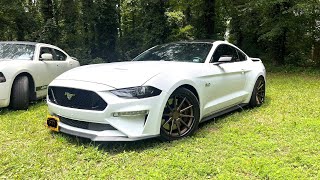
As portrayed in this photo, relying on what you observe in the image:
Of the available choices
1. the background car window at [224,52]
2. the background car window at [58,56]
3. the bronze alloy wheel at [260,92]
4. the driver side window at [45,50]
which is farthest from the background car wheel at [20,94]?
the bronze alloy wheel at [260,92]

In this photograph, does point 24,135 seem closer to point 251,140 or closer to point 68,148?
point 68,148

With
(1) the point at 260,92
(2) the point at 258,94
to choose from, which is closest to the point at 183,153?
(2) the point at 258,94

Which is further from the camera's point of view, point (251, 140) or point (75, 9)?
point (75, 9)

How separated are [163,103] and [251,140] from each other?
1.17 metres

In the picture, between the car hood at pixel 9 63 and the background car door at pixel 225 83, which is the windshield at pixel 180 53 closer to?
the background car door at pixel 225 83

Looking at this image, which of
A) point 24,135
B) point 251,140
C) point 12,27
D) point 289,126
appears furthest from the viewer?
point 12,27

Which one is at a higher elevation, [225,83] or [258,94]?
[225,83]

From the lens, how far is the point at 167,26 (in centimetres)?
1467

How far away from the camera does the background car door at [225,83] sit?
13.5 ft

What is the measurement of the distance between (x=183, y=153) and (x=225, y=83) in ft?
5.28

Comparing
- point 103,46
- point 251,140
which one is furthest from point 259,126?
point 103,46

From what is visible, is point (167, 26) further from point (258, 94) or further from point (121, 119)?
point (121, 119)

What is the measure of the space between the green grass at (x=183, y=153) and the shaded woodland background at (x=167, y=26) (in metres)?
8.10

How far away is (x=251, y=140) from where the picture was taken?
11.7ft
